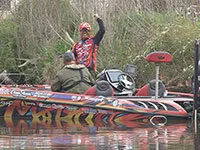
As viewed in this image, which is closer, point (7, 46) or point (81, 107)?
point (81, 107)

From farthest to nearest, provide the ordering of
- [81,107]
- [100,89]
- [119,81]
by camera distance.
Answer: [119,81], [100,89], [81,107]

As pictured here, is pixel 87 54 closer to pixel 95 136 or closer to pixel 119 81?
pixel 119 81

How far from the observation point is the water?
11.8 meters

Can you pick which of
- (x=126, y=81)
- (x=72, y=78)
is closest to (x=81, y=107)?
(x=72, y=78)

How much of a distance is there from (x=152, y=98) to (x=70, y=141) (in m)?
4.38

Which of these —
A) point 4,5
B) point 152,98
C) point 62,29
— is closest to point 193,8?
point 62,29

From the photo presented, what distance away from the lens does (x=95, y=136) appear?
13.2 metres

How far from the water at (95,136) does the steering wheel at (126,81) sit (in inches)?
65.6

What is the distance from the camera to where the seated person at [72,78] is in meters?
16.6

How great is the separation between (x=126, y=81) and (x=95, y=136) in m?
4.05

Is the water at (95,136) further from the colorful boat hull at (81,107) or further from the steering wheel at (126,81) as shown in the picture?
the steering wheel at (126,81)

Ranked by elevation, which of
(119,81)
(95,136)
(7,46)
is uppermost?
(7,46)

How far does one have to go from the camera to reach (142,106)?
15.8m

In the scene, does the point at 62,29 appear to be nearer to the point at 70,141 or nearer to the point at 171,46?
the point at 171,46
